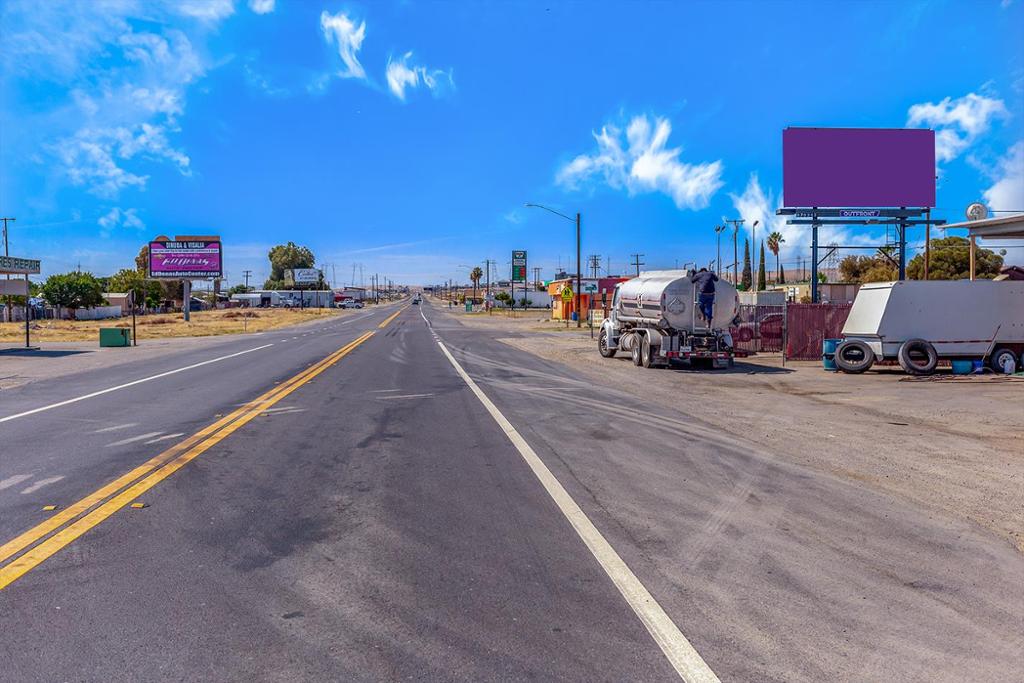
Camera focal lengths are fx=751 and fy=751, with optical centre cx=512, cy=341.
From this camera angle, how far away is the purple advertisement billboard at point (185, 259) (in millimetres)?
88250

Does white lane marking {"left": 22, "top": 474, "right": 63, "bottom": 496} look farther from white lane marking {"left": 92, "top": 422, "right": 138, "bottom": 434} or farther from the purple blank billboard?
the purple blank billboard

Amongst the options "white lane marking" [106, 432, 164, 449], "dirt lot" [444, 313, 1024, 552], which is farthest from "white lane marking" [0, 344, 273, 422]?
"dirt lot" [444, 313, 1024, 552]

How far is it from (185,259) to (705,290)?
3133 inches

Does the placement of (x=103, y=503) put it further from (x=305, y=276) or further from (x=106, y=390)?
(x=305, y=276)

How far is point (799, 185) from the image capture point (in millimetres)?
37812

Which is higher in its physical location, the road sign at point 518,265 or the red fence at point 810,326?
the road sign at point 518,265

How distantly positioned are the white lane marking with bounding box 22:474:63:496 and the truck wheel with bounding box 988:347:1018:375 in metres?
23.4

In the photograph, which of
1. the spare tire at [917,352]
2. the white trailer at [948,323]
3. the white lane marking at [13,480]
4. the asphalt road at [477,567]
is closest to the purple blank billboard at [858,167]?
the white trailer at [948,323]

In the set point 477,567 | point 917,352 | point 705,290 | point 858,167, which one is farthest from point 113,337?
point 858,167

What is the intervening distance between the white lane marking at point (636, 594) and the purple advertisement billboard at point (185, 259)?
292 feet

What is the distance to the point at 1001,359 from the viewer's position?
71.4 feet

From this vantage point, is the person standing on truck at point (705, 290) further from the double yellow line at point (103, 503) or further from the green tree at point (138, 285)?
the green tree at point (138, 285)

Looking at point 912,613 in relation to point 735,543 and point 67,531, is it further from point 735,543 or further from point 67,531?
point 67,531

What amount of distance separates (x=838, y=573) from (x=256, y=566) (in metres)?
4.12
